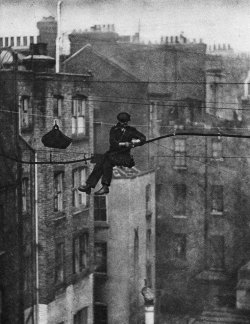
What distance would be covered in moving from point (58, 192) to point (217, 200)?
998 cm

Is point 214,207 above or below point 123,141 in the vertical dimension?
below

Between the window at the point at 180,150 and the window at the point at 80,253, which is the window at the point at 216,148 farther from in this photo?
the window at the point at 80,253

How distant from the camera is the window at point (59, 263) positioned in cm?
2628

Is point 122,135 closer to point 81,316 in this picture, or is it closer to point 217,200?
point 81,316

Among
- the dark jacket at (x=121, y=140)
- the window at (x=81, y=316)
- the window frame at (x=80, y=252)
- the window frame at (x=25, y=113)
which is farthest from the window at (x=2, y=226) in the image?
the dark jacket at (x=121, y=140)

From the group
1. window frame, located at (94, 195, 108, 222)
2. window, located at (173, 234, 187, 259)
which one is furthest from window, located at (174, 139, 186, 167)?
window frame, located at (94, 195, 108, 222)

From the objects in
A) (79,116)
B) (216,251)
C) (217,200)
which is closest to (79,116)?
(79,116)

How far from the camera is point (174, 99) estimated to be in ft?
102

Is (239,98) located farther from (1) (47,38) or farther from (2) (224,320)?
(2) (224,320)

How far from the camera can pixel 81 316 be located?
2847 centimetres

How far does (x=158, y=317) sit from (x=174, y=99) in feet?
33.0

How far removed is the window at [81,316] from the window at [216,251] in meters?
7.02

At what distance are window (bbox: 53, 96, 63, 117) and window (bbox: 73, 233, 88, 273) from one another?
4907 mm

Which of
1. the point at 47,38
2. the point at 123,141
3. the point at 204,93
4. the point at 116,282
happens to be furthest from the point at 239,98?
the point at 123,141
